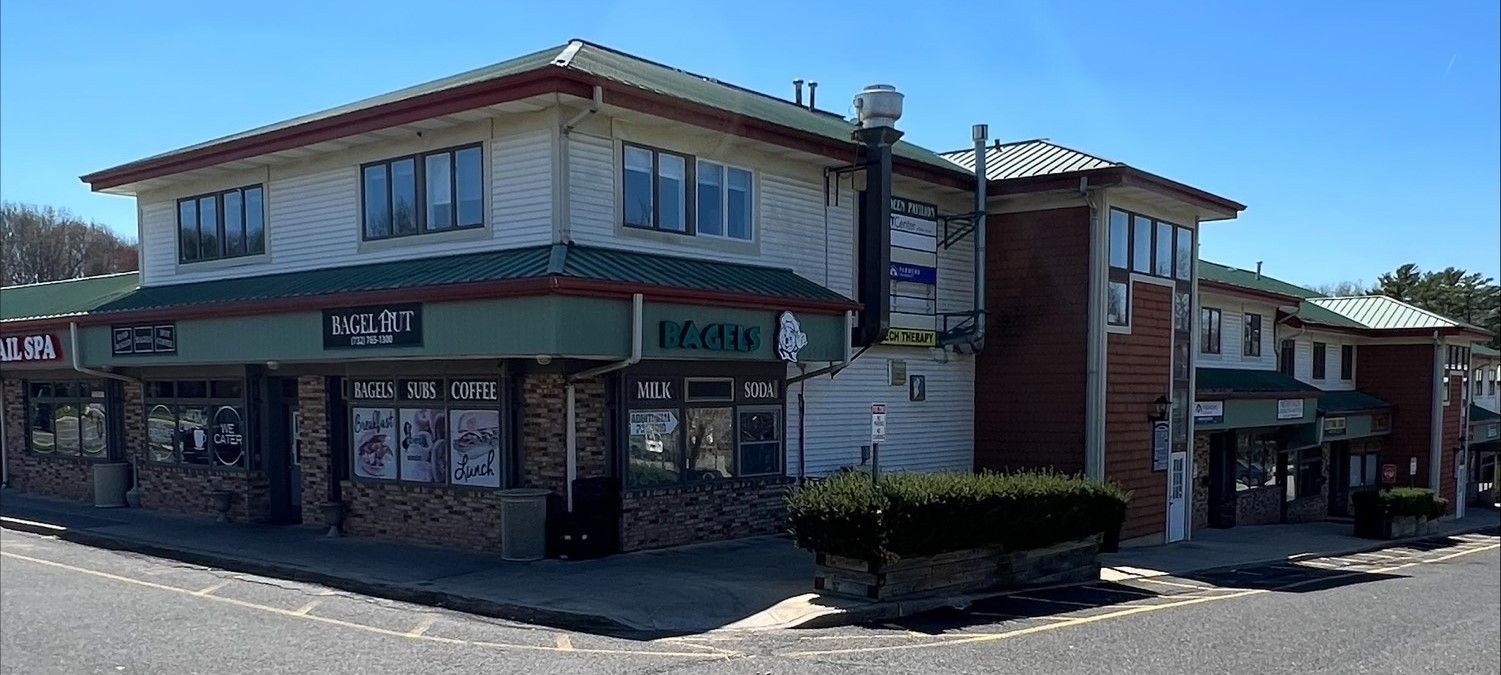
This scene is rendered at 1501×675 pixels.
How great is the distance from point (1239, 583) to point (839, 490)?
845cm

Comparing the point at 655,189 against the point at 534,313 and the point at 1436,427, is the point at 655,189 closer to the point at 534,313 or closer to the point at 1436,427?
the point at 534,313

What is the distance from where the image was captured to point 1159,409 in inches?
813

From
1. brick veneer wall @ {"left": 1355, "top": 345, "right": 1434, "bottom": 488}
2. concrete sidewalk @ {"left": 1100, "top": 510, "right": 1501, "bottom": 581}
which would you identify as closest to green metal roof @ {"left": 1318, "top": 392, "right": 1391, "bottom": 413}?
brick veneer wall @ {"left": 1355, "top": 345, "right": 1434, "bottom": 488}

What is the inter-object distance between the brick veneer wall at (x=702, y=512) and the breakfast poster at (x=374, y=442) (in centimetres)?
390

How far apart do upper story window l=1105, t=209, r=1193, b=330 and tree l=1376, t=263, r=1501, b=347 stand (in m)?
41.3

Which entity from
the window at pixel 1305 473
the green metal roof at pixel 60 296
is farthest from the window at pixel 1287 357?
the green metal roof at pixel 60 296

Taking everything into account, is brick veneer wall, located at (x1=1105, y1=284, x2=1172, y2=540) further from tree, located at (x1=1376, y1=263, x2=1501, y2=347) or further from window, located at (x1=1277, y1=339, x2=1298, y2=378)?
tree, located at (x1=1376, y1=263, x2=1501, y2=347)

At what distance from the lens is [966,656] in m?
9.53

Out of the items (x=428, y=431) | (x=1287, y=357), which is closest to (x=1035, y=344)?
(x=428, y=431)

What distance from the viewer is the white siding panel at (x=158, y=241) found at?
19.4 m

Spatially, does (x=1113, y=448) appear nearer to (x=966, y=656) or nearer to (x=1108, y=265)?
(x=1108, y=265)

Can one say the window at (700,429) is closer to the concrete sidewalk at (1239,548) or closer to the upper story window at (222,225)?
the concrete sidewalk at (1239,548)

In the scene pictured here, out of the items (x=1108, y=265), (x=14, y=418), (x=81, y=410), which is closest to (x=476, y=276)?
(x=1108, y=265)

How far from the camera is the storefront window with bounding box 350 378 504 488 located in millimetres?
14625
